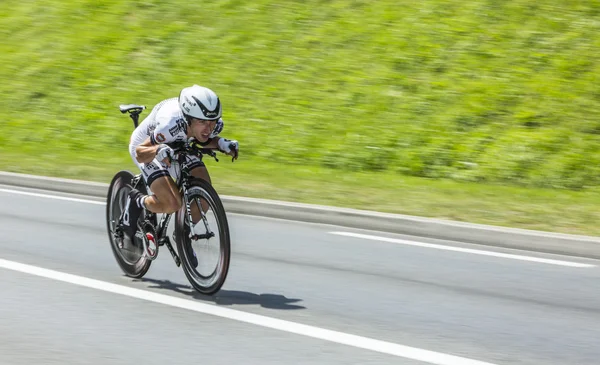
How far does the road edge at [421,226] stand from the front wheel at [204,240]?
12.3 feet

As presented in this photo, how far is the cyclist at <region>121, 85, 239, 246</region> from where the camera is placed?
6855mm

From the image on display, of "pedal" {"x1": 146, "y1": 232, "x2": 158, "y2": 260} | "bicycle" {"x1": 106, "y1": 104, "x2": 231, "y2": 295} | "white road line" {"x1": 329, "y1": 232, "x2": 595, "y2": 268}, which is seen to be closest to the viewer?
"bicycle" {"x1": 106, "y1": 104, "x2": 231, "y2": 295}

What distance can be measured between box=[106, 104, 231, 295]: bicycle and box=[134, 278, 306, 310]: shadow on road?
0.29 feet

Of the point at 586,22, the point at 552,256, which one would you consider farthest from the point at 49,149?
the point at 552,256

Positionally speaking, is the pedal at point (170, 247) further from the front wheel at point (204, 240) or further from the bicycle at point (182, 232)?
the front wheel at point (204, 240)

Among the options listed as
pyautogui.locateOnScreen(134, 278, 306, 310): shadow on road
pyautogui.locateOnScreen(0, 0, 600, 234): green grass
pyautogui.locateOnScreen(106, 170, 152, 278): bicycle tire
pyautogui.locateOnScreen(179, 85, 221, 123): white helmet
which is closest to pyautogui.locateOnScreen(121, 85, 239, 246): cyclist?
pyautogui.locateOnScreen(179, 85, 221, 123): white helmet

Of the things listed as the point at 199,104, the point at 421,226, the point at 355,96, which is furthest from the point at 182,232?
the point at 355,96

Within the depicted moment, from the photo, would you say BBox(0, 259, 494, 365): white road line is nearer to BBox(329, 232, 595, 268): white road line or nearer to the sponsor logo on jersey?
the sponsor logo on jersey

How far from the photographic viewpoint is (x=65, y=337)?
6039 mm

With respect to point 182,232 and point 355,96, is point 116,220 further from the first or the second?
point 355,96

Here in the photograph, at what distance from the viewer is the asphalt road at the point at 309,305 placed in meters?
5.74

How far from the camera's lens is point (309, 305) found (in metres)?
7.06

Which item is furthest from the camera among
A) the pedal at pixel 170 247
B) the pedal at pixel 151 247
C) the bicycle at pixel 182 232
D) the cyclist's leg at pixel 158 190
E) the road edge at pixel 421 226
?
the road edge at pixel 421 226

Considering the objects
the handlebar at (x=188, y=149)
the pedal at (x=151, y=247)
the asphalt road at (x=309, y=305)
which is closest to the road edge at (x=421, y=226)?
the asphalt road at (x=309, y=305)
